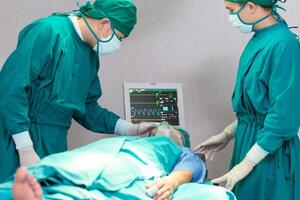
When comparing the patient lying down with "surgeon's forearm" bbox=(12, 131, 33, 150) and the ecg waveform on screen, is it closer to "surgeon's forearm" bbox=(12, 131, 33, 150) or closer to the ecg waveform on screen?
"surgeon's forearm" bbox=(12, 131, 33, 150)

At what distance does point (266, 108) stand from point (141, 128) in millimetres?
611

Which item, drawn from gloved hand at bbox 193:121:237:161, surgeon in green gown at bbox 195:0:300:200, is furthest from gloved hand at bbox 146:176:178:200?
gloved hand at bbox 193:121:237:161

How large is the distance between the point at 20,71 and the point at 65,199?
0.69 m

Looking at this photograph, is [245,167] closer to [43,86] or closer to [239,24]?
[239,24]

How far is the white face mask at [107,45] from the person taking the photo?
6.72 ft

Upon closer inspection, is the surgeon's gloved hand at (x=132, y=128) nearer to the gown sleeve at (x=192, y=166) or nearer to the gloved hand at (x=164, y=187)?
the gown sleeve at (x=192, y=166)

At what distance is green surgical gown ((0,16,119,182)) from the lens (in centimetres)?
180

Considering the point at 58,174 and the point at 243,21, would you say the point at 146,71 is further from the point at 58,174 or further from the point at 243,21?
the point at 58,174

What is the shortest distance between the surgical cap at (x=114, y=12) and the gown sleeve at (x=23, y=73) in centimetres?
21

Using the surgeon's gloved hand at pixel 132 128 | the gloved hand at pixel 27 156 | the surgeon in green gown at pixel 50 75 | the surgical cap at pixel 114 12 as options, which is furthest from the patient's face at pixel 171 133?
the gloved hand at pixel 27 156

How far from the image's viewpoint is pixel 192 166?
1812 mm

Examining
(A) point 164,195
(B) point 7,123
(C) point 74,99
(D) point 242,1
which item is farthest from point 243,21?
(B) point 7,123

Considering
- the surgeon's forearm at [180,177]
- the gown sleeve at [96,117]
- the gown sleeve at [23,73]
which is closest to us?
the surgeon's forearm at [180,177]

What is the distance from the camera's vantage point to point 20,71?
5.94 ft
